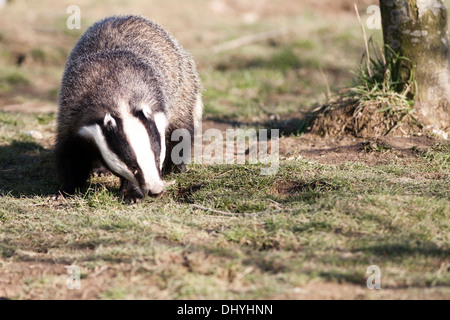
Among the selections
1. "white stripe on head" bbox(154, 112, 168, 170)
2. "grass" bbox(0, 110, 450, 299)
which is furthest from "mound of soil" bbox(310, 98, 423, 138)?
"white stripe on head" bbox(154, 112, 168, 170)

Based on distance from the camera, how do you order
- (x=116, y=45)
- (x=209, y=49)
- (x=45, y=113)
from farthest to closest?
(x=209, y=49) → (x=45, y=113) → (x=116, y=45)

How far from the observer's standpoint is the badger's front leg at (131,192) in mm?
3938

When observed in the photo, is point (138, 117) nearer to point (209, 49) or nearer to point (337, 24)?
point (209, 49)

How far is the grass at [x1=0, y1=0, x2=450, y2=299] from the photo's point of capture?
273 centimetres

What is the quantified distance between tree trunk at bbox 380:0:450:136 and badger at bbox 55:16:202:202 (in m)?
1.93

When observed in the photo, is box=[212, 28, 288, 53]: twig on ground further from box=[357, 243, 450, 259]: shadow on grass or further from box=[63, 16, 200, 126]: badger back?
box=[357, 243, 450, 259]: shadow on grass

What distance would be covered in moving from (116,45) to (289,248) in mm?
2595

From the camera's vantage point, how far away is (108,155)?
3.81 metres

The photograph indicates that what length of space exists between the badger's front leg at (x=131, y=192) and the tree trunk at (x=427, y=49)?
95.2 inches

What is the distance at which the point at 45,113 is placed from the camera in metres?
6.59

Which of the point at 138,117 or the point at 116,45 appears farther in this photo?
the point at 116,45

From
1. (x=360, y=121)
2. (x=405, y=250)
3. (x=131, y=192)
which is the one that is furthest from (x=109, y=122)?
(x=360, y=121)
